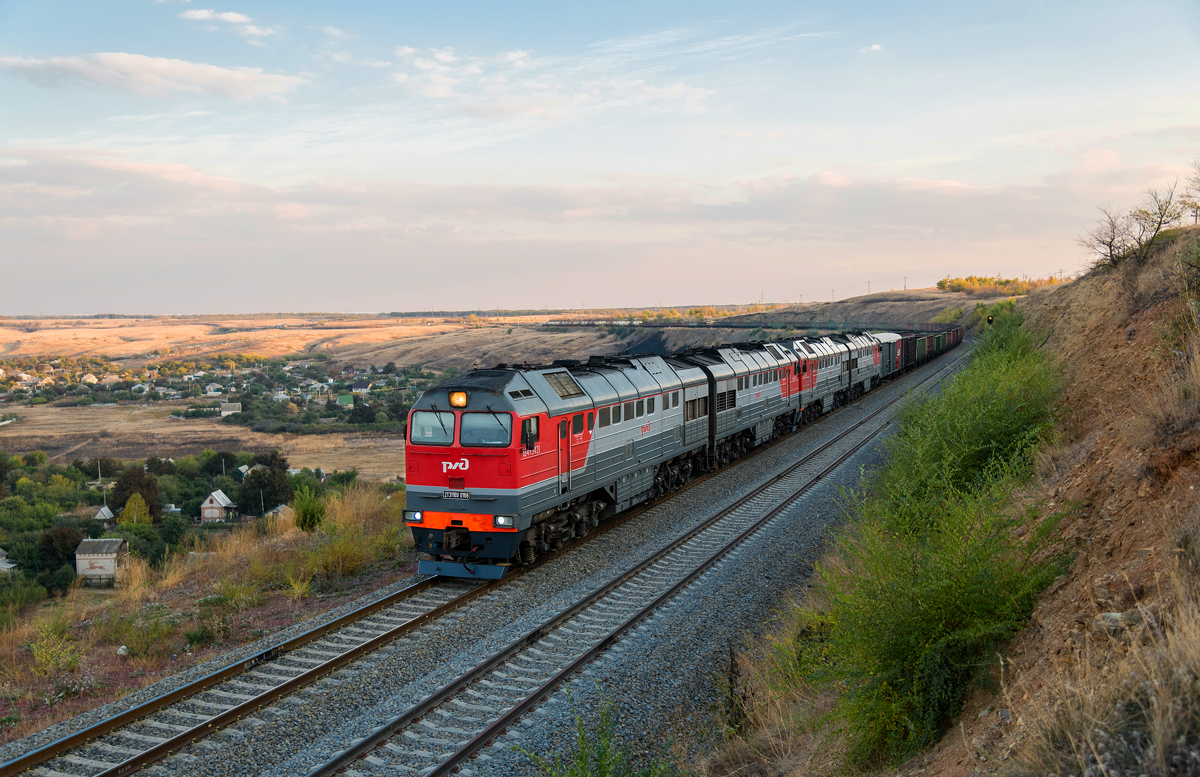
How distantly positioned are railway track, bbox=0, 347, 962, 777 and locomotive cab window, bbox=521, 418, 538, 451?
2.53 m

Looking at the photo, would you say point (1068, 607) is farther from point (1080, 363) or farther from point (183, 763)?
point (1080, 363)

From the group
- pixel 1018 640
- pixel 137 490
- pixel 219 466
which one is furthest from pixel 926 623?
pixel 219 466

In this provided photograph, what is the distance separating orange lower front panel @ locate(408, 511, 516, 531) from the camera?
1272 centimetres

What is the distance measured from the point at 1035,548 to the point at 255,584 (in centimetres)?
1232

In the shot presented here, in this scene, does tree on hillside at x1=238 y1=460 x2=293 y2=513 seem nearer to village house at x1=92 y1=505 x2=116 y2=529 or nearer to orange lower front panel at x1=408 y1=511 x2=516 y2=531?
village house at x1=92 y1=505 x2=116 y2=529

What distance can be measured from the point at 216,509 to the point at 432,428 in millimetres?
29537

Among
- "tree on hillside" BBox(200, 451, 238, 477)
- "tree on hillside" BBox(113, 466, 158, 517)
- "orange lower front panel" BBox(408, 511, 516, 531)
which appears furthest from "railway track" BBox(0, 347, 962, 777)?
"tree on hillside" BBox(200, 451, 238, 477)

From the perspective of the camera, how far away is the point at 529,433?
13.0 m

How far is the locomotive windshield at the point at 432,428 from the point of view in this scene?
42.6 ft

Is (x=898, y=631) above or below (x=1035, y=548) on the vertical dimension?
below

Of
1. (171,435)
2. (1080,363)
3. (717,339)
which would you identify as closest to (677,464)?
(1080,363)

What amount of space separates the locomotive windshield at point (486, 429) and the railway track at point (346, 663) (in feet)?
8.37

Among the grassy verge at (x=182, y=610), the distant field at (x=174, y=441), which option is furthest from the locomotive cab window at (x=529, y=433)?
the distant field at (x=174, y=441)

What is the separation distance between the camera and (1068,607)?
5.79m
